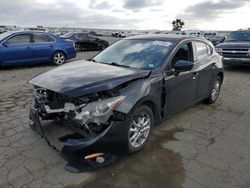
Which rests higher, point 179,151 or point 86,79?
point 86,79

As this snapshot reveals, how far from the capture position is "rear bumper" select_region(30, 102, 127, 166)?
289 centimetres

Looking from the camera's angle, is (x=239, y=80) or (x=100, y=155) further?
(x=239, y=80)

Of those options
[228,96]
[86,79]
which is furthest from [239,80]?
[86,79]

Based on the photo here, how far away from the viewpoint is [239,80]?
9.08 m

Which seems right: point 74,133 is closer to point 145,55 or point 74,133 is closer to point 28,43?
point 145,55

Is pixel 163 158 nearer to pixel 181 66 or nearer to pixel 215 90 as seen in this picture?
pixel 181 66

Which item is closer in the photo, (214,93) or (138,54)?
(138,54)

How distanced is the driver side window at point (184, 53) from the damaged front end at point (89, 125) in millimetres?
1594

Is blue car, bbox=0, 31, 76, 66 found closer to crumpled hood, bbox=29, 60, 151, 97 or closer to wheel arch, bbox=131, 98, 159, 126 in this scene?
crumpled hood, bbox=29, 60, 151, 97

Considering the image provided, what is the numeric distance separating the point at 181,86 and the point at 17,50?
7.72m

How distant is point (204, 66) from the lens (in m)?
5.16

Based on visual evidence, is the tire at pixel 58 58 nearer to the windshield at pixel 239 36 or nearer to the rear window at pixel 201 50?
the rear window at pixel 201 50

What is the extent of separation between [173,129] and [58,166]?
2181mm

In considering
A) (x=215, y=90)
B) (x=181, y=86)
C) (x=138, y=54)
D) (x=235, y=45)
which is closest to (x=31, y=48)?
(x=138, y=54)
